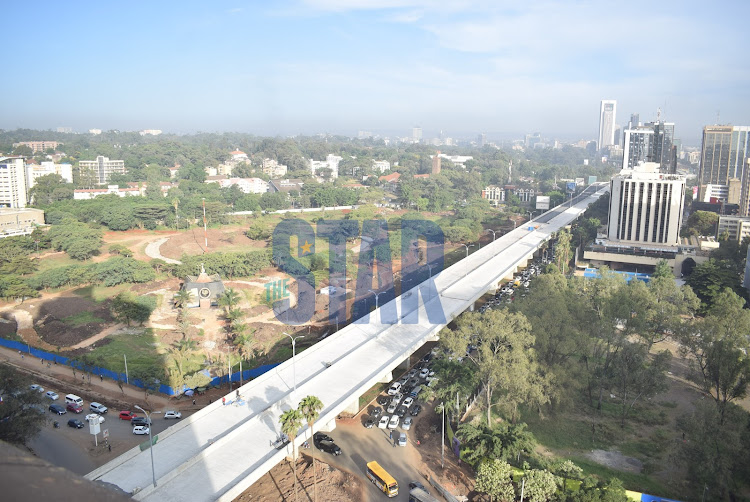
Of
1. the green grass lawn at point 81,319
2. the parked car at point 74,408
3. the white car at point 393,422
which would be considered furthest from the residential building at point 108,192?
the white car at point 393,422

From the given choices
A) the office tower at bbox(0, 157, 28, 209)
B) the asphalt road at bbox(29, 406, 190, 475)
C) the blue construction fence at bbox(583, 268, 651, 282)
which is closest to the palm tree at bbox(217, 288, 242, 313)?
the asphalt road at bbox(29, 406, 190, 475)

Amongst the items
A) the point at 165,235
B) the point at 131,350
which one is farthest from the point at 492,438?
the point at 165,235

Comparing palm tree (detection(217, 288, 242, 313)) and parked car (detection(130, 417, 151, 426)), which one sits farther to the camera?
palm tree (detection(217, 288, 242, 313))

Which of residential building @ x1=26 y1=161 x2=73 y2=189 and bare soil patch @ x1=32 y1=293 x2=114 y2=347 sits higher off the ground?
residential building @ x1=26 y1=161 x2=73 y2=189

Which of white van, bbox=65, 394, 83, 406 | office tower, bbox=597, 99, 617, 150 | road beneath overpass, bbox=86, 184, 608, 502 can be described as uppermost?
office tower, bbox=597, 99, 617, 150

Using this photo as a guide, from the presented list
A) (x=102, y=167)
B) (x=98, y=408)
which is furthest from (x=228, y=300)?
(x=102, y=167)

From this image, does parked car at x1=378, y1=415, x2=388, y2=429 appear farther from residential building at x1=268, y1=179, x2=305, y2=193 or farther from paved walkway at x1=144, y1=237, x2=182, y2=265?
residential building at x1=268, y1=179, x2=305, y2=193

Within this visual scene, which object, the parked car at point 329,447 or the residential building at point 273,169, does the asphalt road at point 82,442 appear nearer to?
the parked car at point 329,447
